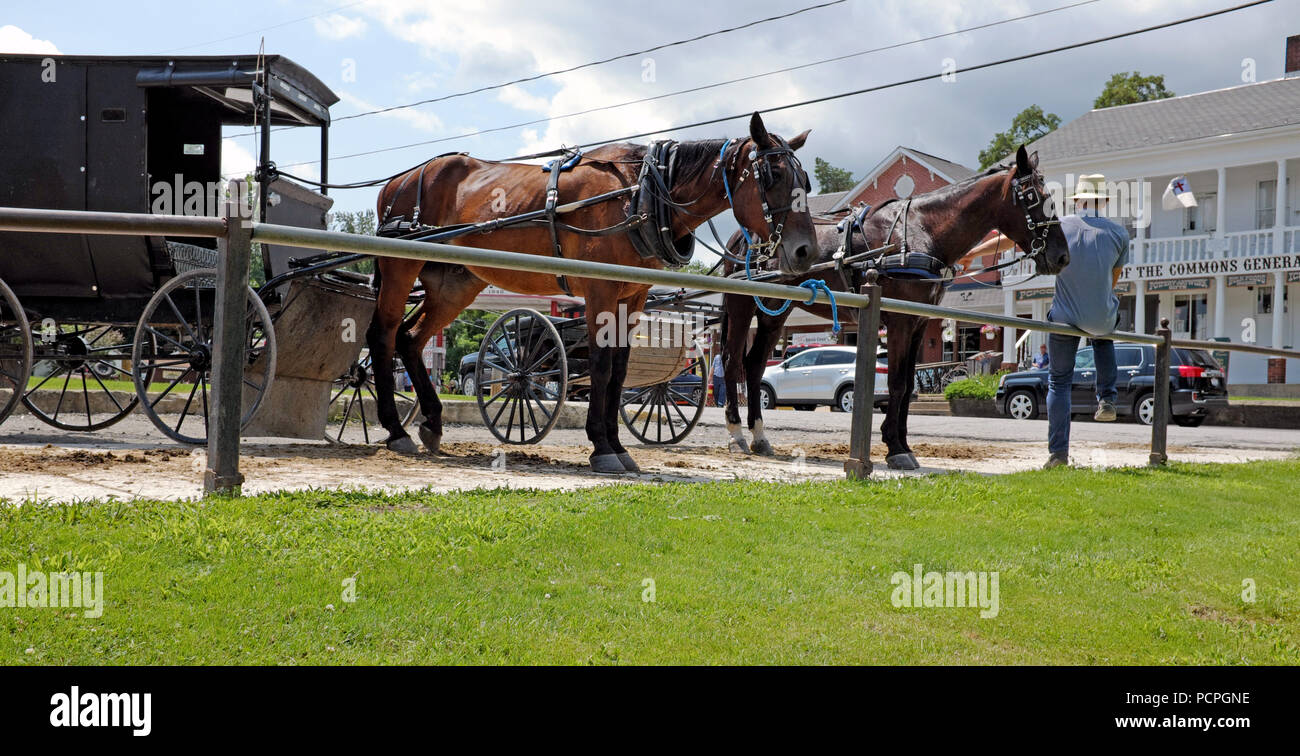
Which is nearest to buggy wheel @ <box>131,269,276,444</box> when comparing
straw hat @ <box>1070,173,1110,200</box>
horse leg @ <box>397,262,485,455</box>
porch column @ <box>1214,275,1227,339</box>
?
horse leg @ <box>397,262,485,455</box>

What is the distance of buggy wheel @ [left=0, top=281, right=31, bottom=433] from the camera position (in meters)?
6.09

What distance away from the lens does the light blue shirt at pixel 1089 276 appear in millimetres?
8070

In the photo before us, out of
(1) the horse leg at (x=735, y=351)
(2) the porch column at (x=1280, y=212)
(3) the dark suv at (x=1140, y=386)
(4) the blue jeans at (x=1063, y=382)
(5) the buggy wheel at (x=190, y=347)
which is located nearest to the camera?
(5) the buggy wheel at (x=190, y=347)

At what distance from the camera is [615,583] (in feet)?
12.1

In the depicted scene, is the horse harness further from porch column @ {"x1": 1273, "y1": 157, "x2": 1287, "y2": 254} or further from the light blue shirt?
porch column @ {"x1": 1273, "y1": 157, "x2": 1287, "y2": 254}

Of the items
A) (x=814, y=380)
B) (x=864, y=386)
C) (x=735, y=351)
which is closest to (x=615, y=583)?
(x=864, y=386)

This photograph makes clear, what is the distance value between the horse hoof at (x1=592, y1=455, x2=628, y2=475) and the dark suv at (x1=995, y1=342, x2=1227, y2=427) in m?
12.1

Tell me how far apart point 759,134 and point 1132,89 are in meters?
46.0

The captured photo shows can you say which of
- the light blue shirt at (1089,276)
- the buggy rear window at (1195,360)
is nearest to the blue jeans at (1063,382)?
the light blue shirt at (1089,276)

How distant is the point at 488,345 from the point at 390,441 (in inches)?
44.1

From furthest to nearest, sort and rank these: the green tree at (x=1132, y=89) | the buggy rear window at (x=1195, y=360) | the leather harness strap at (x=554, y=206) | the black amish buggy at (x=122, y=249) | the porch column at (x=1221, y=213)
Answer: the green tree at (x=1132, y=89) → the porch column at (x=1221, y=213) → the buggy rear window at (x=1195, y=360) → the black amish buggy at (x=122, y=249) → the leather harness strap at (x=554, y=206)

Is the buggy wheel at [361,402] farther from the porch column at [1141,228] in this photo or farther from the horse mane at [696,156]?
the porch column at [1141,228]
